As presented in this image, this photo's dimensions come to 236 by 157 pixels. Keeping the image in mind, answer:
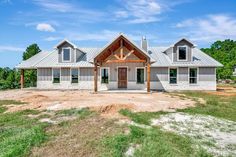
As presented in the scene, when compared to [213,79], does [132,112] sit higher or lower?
lower

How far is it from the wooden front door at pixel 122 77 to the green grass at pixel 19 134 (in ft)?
49.8

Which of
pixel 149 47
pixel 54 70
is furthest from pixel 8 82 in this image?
pixel 149 47

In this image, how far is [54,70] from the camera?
27.9 meters

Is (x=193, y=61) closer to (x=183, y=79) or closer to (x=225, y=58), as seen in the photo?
(x=183, y=79)

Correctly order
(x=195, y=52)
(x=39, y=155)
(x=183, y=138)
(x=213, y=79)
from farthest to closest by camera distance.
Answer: (x=195, y=52), (x=213, y=79), (x=183, y=138), (x=39, y=155)

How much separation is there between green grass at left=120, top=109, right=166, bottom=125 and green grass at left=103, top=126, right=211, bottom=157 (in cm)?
163

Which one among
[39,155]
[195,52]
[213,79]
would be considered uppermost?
[195,52]

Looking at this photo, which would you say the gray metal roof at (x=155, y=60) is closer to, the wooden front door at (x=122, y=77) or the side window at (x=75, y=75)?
the side window at (x=75, y=75)

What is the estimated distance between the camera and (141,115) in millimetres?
12375

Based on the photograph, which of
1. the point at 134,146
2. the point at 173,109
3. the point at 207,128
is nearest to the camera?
the point at 134,146

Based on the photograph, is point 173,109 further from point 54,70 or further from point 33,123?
point 54,70

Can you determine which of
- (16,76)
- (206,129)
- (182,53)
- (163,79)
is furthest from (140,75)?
(16,76)

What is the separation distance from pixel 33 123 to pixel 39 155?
351 centimetres

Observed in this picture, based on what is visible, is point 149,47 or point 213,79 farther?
point 149,47
